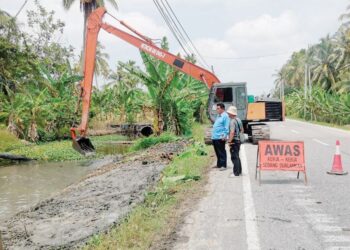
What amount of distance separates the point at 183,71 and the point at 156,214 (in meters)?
13.7

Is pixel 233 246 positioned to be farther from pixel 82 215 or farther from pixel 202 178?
pixel 202 178

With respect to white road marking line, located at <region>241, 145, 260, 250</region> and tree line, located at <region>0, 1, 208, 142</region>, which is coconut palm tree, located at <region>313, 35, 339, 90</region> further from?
white road marking line, located at <region>241, 145, 260, 250</region>

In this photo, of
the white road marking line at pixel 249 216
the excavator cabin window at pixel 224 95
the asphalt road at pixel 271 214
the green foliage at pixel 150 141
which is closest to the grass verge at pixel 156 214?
the asphalt road at pixel 271 214

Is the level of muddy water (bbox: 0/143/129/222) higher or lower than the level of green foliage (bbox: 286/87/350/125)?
lower

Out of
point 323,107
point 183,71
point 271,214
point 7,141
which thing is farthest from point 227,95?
point 323,107

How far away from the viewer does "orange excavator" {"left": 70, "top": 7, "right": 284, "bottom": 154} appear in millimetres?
19688

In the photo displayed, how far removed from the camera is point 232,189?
32.3ft

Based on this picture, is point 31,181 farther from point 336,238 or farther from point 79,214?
point 336,238

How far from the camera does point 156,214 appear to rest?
770cm

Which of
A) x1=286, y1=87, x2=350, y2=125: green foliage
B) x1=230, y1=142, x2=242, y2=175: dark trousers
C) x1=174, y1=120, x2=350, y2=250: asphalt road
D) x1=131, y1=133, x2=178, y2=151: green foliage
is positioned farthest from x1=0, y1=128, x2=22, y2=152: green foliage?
x1=286, y1=87, x2=350, y2=125: green foliage

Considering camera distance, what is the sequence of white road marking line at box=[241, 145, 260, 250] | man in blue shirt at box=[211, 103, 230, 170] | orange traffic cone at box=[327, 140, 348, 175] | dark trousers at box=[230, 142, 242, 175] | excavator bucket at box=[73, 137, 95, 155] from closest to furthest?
white road marking line at box=[241, 145, 260, 250] < dark trousers at box=[230, 142, 242, 175] < orange traffic cone at box=[327, 140, 348, 175] < man in blue shirt at box=[211, 103, 230, 170] < excavator bucket at box=[73, 137, 95, 155]

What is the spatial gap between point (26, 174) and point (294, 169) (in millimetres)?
11341

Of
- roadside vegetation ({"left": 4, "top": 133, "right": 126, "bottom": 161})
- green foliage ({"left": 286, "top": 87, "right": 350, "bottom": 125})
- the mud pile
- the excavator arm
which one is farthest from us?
green foliage ({"left": 286, "top": 87, "right": 350, "bottom": 125})

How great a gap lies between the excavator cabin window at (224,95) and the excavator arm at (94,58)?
3.12 feet
